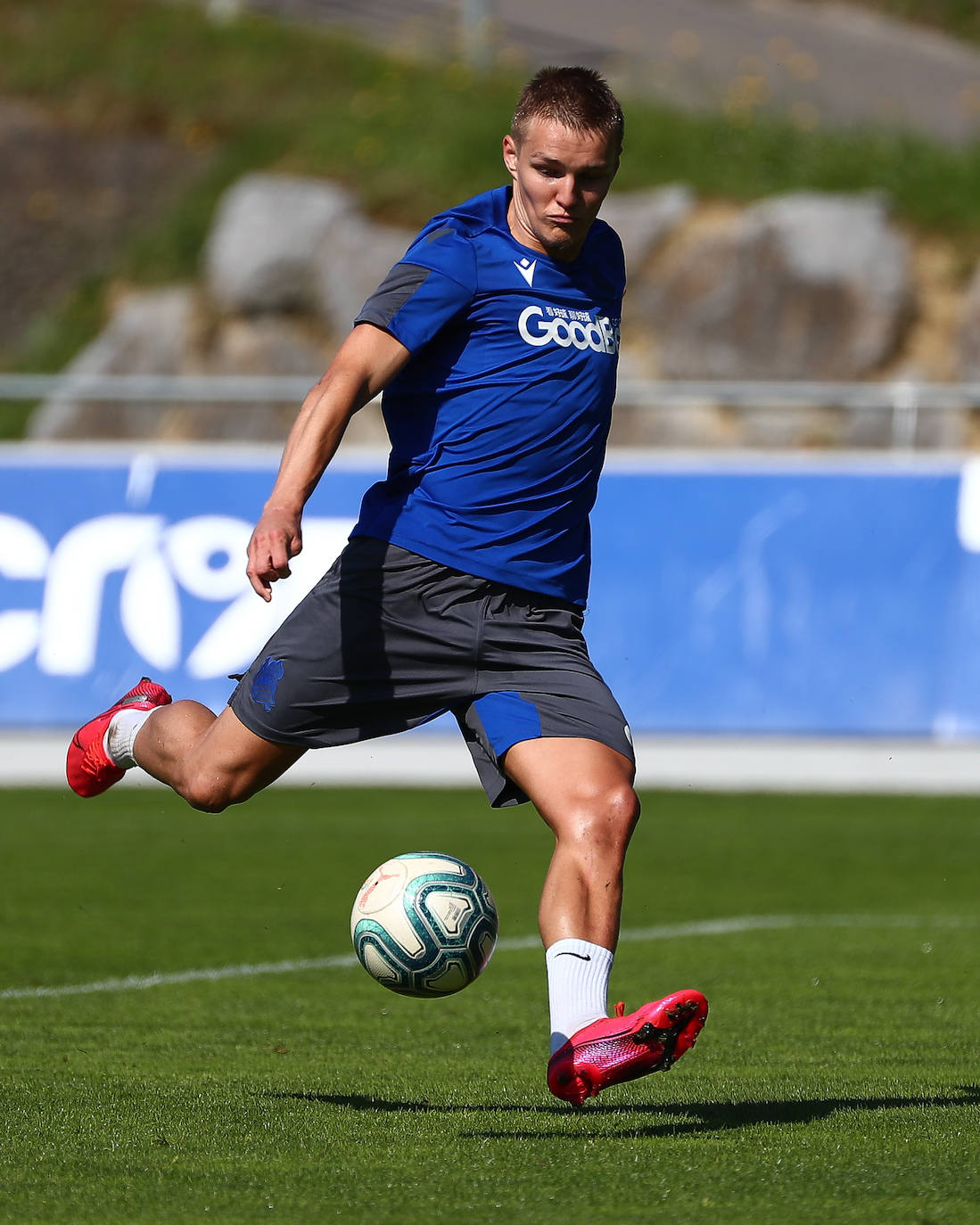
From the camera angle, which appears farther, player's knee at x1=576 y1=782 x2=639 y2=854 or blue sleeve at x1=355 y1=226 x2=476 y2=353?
blue sleeve at x1=355 y1=226 x2=476 y2=353

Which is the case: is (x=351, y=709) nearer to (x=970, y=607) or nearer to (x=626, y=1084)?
(x=626, y=1084)

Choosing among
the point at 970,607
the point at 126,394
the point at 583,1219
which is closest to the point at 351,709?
the point at 583,1219

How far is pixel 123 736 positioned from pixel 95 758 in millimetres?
116

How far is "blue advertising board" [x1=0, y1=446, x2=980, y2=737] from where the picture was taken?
13.5 meters

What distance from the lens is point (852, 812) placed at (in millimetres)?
12891

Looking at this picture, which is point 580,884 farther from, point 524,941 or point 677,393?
point 677,393

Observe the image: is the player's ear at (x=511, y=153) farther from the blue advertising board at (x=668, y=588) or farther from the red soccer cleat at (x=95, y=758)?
the blue advertising board at (x=668, y=588)

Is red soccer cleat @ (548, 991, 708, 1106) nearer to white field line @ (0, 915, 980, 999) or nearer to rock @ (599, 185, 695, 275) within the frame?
white field line @ (0, 915, 980, 999)

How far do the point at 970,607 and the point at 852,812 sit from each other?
5.43 ft

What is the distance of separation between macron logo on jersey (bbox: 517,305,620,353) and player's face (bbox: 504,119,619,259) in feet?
0.50

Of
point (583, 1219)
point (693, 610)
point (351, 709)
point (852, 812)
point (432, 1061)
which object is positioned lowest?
point (852, 812)

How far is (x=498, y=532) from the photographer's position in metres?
5.13

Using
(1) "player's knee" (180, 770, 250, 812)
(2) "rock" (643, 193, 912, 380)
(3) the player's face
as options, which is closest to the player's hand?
(1) "player's knee" (180, 770, 250, 812)

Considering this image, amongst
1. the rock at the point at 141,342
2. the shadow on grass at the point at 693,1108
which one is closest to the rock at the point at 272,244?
the rock at the point at 141,342
